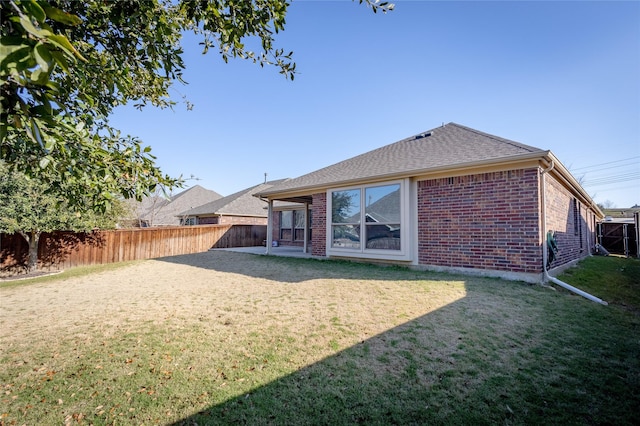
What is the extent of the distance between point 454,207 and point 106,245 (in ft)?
43.5

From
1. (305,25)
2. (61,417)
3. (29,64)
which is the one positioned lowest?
(61,417)

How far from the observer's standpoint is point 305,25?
538 cm

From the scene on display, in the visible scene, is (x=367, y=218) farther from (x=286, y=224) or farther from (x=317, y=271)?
(x=286, y=224)

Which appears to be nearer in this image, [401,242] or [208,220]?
[401,242]

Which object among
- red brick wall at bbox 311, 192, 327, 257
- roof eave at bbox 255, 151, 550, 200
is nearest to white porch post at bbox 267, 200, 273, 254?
roof eave at bbox 255, 151, 550, 200

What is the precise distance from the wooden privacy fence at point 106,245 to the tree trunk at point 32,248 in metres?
0.30

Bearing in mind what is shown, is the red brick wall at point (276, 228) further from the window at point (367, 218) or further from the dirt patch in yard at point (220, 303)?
the dirt patch in yard at point (220, 303)

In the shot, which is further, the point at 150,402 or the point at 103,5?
the point at 103,5

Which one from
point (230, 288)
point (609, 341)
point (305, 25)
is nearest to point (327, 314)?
point (230, 288)

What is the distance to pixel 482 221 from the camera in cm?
707

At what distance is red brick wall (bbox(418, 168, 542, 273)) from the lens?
21.2 feet

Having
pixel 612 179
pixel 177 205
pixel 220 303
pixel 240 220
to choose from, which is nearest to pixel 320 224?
pixel 220 303

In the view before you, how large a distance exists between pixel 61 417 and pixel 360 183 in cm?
816

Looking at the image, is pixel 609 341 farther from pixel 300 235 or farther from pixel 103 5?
pixel 300 235
